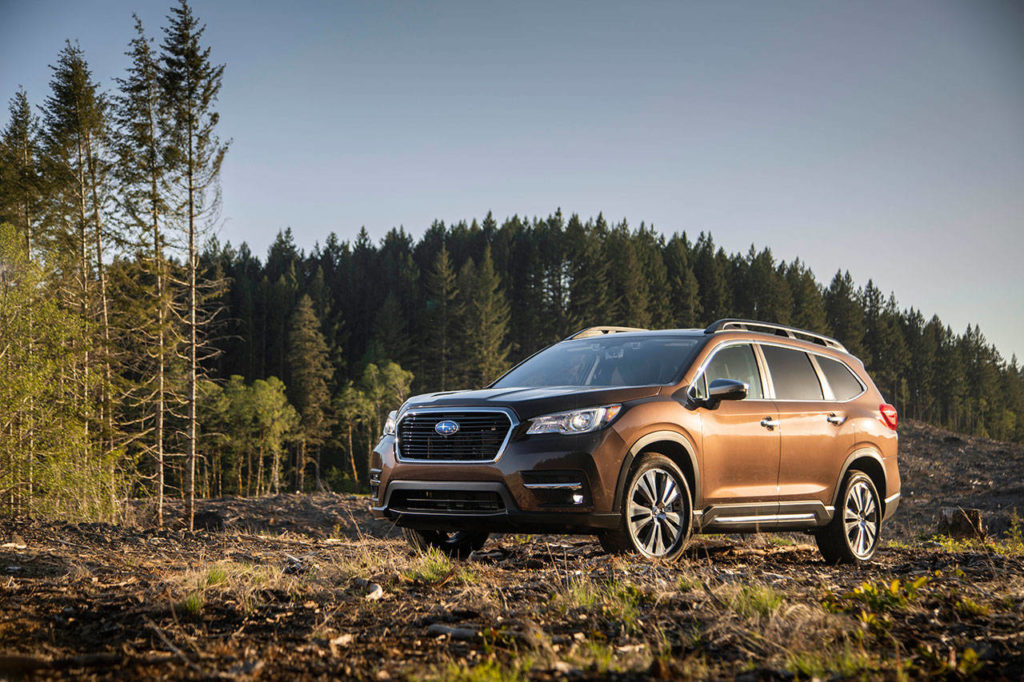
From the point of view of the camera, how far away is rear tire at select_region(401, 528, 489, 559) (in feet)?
23.6

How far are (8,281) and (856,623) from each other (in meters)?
20.0

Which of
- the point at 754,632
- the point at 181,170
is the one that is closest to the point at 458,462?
the point at 754,632

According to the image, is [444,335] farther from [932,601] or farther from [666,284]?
[932,601]

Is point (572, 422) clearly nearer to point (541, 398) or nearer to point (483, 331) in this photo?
point (541, 398)

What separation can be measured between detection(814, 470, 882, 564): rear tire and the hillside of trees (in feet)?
49.8

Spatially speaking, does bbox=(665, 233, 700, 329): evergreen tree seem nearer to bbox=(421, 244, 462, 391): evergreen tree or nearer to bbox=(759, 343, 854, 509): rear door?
bbox=(421, 244, 462, 391): evergreen tree

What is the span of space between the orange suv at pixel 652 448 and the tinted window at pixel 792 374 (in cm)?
1

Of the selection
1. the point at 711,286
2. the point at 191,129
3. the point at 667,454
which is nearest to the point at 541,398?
the point at 667,454

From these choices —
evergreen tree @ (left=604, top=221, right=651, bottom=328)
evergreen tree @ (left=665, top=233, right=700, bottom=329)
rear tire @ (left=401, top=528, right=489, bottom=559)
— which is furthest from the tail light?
evergreen tree @ (left=665, top=233, right=700, bottom=329)

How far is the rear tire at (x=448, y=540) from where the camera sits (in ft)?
23.6

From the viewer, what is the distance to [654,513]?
636 centimetres

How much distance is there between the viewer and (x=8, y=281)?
62.4 feet

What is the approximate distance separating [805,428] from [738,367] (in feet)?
2.86

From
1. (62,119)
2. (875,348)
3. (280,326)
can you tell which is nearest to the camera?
(62,119)
